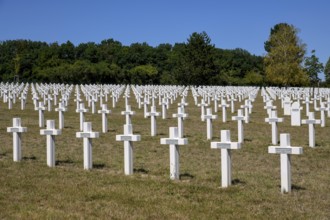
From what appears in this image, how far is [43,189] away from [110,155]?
4008mm

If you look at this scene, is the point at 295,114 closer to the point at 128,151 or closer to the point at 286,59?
the point at 128,151

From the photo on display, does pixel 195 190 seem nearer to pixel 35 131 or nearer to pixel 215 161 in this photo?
pixel 215 161

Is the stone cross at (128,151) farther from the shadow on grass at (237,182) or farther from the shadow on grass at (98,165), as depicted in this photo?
the shadow on grass at (237,182)

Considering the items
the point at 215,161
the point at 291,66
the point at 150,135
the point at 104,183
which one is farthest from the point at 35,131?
the point at 291,66

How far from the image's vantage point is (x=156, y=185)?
768cm

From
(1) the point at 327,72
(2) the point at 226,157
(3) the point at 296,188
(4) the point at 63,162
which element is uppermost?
(1) the point at 327,72

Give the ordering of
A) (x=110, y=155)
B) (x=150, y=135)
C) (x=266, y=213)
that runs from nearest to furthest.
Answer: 1. (x=266, y=213)
2. (x=110, y=155)
3. (x=150, y=135)

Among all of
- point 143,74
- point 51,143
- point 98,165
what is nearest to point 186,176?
point 98,165

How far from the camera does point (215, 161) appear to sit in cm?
1050

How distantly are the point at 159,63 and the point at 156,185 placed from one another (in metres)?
76.2

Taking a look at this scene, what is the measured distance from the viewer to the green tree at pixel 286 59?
58.8m

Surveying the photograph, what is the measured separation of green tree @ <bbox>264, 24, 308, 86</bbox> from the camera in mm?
58781

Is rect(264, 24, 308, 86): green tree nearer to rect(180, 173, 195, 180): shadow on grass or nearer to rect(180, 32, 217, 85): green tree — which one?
rect(180, 32, 217, 85): green tree

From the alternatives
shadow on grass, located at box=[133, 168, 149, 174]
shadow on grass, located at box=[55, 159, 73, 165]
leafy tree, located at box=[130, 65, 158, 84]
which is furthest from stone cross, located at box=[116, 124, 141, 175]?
leafy tree, located at box=[130, 65, 158, 84]
